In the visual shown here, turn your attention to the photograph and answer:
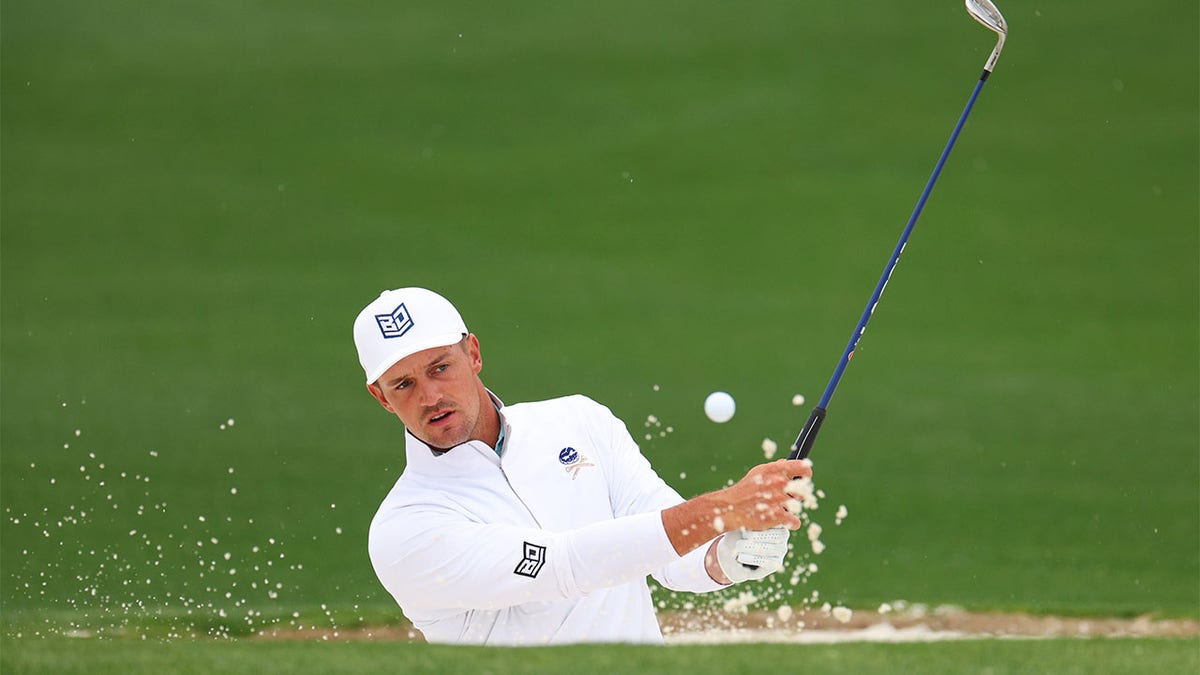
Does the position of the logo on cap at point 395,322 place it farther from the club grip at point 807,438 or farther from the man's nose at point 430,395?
the club grip at point 807,438

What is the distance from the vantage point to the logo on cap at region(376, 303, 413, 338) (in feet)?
13.0

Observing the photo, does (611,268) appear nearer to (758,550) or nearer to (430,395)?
(430,395)

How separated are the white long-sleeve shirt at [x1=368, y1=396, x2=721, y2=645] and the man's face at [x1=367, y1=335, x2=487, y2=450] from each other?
0.05m

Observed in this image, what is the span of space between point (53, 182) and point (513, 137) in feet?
14.1

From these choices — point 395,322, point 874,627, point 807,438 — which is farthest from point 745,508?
point 874,627

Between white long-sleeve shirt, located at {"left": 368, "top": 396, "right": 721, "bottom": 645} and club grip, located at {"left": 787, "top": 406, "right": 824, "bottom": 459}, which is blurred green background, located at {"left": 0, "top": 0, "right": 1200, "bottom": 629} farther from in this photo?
club grip, located at {"left": 787, "top": 406, "right": 824, "bottom": 459}

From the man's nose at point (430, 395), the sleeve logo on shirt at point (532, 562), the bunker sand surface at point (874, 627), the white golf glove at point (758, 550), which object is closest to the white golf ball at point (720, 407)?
the white golf glove at point (758, 550)

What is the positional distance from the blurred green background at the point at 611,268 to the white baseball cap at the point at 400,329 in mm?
3171

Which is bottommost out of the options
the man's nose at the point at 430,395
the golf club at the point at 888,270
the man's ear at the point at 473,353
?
the man's nose at the point at 430,395

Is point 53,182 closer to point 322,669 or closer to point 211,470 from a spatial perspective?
point 211,470

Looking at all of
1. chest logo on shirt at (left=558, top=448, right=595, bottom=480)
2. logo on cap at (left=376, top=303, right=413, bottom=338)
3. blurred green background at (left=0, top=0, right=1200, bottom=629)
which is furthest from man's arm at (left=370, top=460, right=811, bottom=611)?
blurred green background at (left=0, top=0, right=1200, bottom=629)

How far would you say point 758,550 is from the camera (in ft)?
12.2

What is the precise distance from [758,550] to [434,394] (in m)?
0.88

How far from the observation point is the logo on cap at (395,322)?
13.0ft
